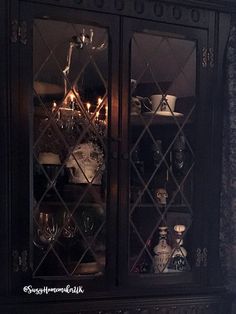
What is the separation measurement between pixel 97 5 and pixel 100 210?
794 mm

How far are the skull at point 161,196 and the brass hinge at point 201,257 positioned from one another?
0.83ft

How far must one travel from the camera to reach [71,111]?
1.81 metres

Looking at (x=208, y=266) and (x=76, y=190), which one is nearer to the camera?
(x=76, y=190)

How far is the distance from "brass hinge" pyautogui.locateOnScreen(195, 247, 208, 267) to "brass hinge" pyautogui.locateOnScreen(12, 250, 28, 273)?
712 millimetres

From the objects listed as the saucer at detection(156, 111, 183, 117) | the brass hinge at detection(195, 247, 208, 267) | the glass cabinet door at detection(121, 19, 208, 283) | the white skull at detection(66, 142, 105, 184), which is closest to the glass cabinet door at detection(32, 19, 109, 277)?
the white skull at detection(66, 142, 105, 184)

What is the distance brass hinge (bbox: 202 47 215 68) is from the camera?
196 cm

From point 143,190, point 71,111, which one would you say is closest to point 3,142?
point 71,111

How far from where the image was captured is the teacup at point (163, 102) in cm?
192

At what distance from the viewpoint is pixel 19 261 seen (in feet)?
5.59

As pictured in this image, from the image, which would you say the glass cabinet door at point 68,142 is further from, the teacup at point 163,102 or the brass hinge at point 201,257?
the brass hinge at point 201,257

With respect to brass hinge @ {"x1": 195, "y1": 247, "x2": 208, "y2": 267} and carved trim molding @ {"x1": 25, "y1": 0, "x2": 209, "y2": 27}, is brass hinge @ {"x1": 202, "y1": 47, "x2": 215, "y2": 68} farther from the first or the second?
brass hinge @ {"x1": 195, "y1": 247, "x2": 208, "y2": 267}

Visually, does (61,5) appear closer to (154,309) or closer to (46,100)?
(46,100)

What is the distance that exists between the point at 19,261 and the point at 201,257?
0.75 metres

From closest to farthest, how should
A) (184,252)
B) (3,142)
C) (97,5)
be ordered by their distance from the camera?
(3,142) → (97,5) → (184,252)
